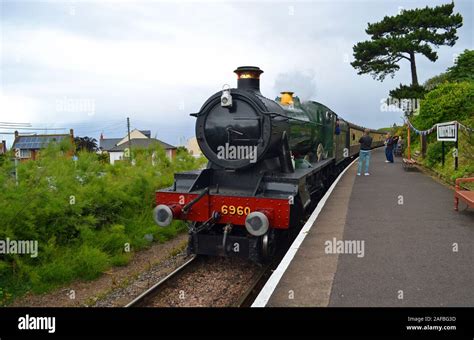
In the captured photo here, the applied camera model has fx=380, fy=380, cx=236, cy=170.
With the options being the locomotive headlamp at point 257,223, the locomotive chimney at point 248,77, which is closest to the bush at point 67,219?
the locomotive headlamp at point 257,223

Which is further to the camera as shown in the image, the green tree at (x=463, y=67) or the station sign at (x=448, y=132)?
the green tree at (x=463, y=67)

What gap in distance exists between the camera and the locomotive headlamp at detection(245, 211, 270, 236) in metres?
5.24

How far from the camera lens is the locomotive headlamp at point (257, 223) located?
524cm

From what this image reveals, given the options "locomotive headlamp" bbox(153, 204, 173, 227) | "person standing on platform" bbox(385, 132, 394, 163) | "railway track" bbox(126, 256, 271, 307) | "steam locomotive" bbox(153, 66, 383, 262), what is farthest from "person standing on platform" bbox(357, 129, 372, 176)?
"locomotive headlamp" bbox(153, 204, 173, 227)

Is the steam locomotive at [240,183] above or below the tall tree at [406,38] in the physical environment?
below

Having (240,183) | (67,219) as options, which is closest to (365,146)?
(240,183)

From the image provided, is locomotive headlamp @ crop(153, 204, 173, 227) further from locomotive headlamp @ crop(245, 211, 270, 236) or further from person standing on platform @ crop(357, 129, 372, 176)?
person standing on platform @ crop(357, 129, 372, 176)

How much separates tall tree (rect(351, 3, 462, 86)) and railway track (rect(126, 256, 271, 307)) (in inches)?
933

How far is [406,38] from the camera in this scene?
2511cm

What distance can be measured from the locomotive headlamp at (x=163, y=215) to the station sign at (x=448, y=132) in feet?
29.8

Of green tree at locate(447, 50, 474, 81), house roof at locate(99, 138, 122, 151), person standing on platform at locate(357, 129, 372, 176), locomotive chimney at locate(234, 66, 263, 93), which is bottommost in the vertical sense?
person standing on platform at locate(357, 129, 372, 176)

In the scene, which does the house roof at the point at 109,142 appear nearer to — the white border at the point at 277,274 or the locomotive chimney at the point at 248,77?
the locomotive chimney at the point at 248,77

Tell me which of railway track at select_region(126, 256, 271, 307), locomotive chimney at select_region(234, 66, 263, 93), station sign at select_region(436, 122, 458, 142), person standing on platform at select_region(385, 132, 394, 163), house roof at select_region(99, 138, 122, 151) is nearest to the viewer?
railway track at select_region(126, 256, 271, 307)
